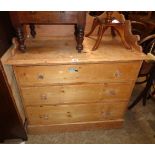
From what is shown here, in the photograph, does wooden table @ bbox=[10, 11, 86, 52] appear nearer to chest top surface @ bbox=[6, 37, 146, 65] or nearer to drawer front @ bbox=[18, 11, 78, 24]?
drawer front @ bbox=[18, 11, 78, 24]

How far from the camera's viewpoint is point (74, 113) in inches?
64.6

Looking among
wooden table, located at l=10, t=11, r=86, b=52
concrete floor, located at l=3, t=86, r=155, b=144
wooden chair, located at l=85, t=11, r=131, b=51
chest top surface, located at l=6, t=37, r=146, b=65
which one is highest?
wooden table, located at l=10, t=11, r=86, b=52

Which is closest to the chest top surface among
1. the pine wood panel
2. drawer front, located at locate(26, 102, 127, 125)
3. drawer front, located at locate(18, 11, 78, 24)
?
drawer front, located at locate(18, 11, 78, 24)

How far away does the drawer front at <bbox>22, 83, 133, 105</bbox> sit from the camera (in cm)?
142

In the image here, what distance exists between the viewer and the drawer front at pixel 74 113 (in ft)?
5.17

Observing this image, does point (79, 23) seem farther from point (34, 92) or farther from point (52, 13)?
point (34, 92)

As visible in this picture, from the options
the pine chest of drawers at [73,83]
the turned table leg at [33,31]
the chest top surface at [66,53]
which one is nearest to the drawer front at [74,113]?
the pine chest of drawers at [73,83]

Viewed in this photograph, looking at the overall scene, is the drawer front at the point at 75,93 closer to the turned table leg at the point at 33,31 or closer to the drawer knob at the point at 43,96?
the drawer knob at the point at 43,96

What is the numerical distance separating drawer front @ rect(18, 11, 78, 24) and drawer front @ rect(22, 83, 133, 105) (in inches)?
21.7

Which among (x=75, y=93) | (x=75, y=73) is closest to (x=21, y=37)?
(x=75, y=73)

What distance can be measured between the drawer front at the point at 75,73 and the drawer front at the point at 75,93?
0.07 metres

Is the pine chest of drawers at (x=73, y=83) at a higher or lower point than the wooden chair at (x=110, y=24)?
lower
